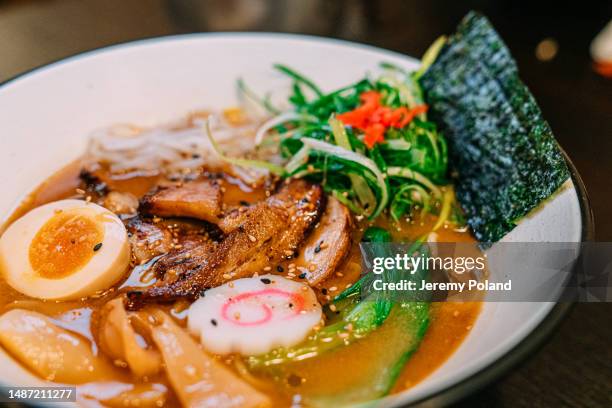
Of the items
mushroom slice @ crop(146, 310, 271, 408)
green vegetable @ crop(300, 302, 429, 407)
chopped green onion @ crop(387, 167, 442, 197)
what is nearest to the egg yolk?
mushroom slice @ crop(146, 310, 271, 408)

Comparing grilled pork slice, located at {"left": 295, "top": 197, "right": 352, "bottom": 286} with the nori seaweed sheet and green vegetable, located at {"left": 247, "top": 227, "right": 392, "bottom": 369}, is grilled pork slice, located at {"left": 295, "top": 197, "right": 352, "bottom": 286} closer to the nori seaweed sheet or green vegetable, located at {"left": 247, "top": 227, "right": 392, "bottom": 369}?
green vegetable, located at {"left": 247, "top": 227, "right": 392, "bottom": 369}

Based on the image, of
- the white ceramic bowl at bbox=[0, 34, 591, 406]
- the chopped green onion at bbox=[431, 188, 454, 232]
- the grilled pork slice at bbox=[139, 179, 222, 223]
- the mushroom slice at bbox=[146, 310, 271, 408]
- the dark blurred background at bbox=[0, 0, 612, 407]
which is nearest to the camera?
the mushroom slice at bbox=[146, 310, 271, 408]

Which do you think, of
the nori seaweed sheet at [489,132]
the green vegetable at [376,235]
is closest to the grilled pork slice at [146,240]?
the green vegetable at [376,235]

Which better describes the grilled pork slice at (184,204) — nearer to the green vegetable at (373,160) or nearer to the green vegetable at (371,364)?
the green vegetable at (373,160)

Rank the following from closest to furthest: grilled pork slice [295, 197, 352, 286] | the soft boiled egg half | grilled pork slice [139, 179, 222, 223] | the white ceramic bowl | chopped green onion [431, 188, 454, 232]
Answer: the white ceramic bowl
the soft boiled egg half
grilled pork slice [295, 197, 352, 286]
grilled pork slice [139, 179, 222, 223]
chopped green onion [431, 188, 454, 232]

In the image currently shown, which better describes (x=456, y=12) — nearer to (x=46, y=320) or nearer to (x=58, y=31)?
(x=58, y=31)

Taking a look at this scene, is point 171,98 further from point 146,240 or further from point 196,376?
point 196,376

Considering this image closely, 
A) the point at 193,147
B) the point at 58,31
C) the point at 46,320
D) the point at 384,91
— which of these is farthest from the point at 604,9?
the point at 46,320
